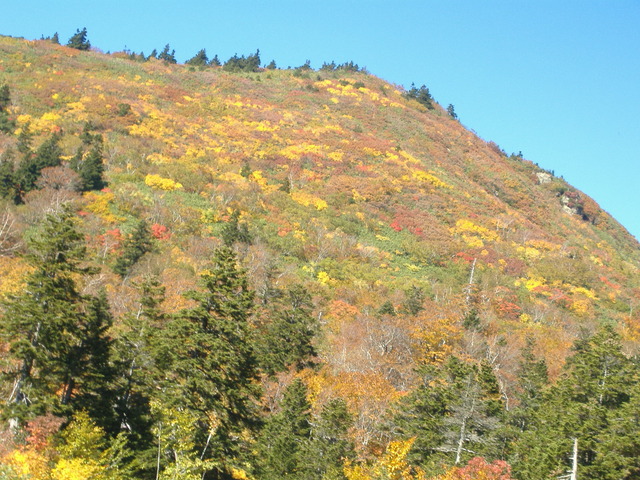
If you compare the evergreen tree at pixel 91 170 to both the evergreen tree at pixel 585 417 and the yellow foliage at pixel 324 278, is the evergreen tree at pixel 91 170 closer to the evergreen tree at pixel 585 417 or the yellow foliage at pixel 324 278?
the yellow foliage at pixel 324 278

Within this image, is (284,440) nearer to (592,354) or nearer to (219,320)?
(219,320)

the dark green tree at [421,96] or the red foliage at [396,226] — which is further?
the dark green tree at [421,96]

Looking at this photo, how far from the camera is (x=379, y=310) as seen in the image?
42281 millimetres

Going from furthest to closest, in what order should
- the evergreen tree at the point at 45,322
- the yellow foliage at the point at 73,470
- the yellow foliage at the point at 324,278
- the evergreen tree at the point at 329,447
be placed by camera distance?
the yellow foliage at the point at 324,278, the evergreen tree at the point at 329,447, the evergreen tree at the point at 45,322, the yellow foliage at the point at 73,470

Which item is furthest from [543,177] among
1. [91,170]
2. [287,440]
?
[287,440]

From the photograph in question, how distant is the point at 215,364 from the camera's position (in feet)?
55.7

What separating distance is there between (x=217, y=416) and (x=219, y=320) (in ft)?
11.4

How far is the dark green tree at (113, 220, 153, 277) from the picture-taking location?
39.2 meters

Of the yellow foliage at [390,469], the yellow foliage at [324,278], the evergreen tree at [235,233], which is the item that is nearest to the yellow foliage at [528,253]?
the yellow foliage at [324,278]

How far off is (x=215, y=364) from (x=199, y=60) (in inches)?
4425

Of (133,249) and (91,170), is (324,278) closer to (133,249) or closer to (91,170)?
(133,249)

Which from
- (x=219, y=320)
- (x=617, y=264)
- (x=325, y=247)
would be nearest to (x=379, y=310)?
(x=325, y=247)

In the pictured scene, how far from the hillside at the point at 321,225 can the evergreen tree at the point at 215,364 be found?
105cm

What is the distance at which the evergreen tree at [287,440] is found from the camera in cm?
2189
